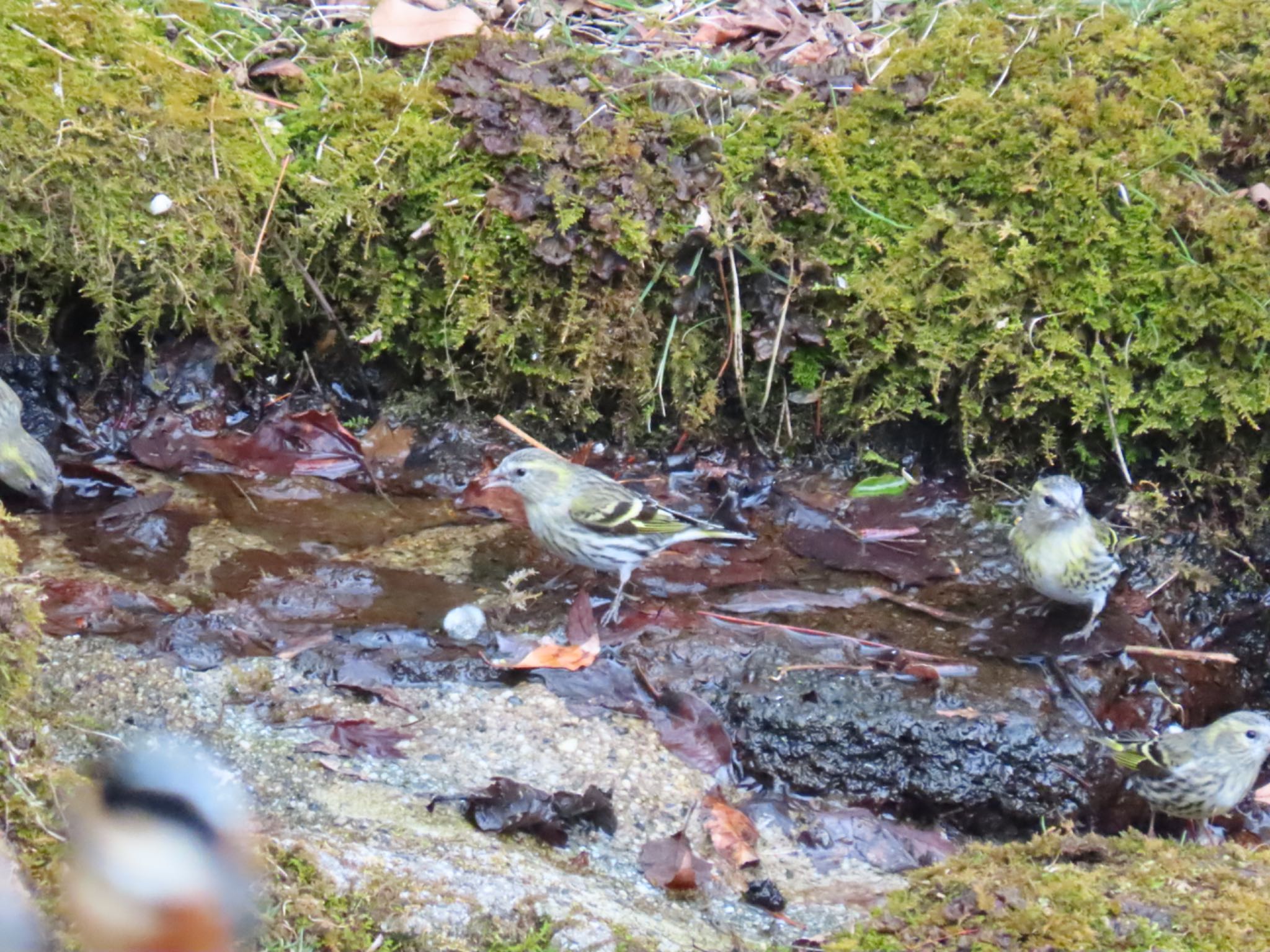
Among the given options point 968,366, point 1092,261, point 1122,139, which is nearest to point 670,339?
point 968,366

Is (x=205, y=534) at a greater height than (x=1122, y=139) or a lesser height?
lesser

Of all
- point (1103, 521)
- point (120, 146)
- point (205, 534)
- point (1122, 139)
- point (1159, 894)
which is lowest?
point (205, 534)

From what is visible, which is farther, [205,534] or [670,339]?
[670,339]

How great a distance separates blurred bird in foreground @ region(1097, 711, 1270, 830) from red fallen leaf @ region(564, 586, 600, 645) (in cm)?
209

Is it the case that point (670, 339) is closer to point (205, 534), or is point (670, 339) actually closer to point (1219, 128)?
point (205, 534)

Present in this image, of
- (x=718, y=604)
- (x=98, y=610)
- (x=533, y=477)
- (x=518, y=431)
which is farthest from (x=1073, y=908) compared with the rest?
(x=518, y=431)

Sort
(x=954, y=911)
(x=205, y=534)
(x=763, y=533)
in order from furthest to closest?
1. (x=763, y=533)
2. (x=205, y=534)
3. (x=954, y=911)

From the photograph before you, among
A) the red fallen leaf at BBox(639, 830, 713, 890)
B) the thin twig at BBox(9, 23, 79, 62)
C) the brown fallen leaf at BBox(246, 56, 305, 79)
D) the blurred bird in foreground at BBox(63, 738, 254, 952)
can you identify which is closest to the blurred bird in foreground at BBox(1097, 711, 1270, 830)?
the red fallen leaf at BBox(639, 830, 713, 890)

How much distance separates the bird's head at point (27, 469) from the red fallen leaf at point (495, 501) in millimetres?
1984

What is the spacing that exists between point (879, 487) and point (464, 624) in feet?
8.31

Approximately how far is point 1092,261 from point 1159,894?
3.60 metres

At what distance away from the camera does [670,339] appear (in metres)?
5.81

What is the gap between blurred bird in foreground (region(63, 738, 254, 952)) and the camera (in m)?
1.16

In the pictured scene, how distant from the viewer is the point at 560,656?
438cm
